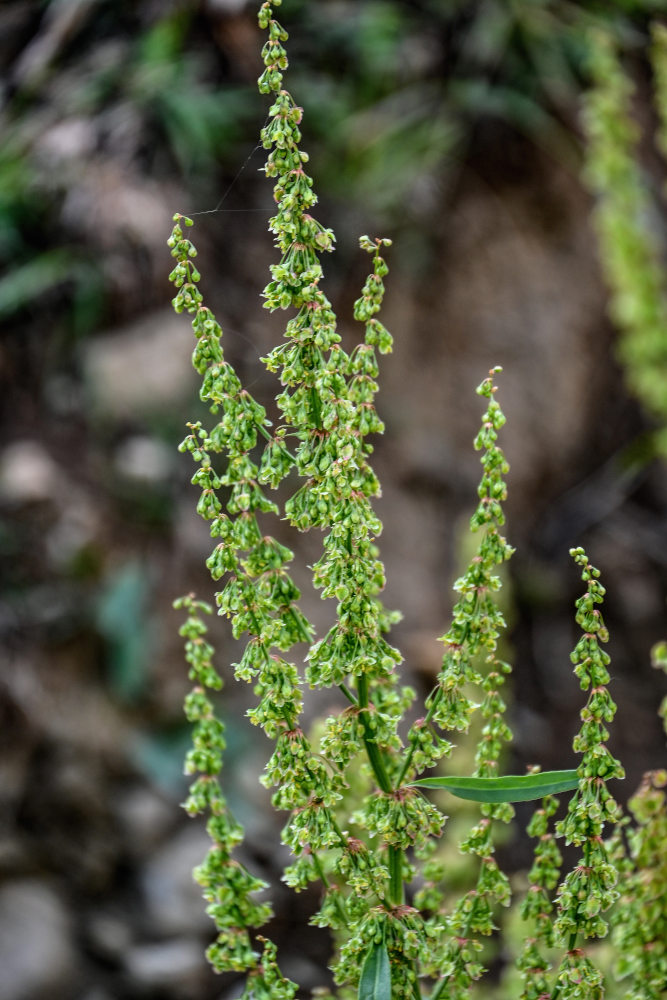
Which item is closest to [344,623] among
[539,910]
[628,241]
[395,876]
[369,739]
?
[369,739]

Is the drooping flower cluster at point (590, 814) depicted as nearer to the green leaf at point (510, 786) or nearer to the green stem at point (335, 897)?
the green leaf at point (510, 786)

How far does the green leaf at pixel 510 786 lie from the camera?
29.8 inches

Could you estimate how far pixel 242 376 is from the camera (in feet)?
7.97

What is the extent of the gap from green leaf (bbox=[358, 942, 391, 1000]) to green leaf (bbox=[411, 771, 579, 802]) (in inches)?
5.2

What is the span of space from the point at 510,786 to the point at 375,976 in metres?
0.17

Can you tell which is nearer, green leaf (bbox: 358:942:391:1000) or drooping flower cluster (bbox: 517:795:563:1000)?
green leaf (bbox: 358:942:391:1000)

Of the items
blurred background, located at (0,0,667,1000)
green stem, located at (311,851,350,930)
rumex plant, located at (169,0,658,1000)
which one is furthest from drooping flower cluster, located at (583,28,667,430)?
green stem, located at (311,851,350,930)

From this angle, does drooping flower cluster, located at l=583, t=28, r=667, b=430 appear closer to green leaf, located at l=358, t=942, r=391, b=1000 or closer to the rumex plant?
the rumex plant

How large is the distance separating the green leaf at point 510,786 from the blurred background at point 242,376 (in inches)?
49.3

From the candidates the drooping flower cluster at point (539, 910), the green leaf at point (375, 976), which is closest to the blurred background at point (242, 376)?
the drooping flower cluster at point (539, 910)

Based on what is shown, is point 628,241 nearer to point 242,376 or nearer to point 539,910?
point 242,376

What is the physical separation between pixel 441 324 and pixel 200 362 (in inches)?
85.8

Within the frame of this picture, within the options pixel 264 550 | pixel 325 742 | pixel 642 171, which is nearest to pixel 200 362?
pixel 264 550

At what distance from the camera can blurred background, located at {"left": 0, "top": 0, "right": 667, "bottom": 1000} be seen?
207 centimetres
